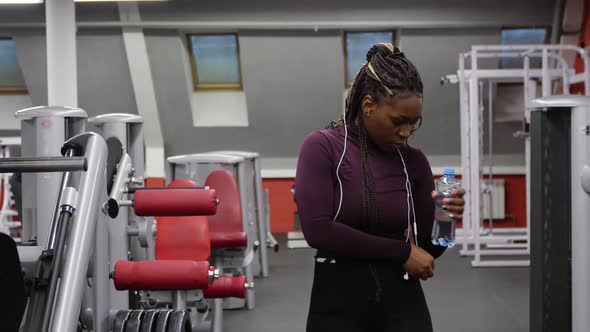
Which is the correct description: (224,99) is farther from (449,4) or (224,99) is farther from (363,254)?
(363,254)

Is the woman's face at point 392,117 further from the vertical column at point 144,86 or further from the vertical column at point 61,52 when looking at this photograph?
the vertical column at point 144,86

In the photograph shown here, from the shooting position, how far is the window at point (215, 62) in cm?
995

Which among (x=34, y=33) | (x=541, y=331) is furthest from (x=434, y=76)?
Answer: (x=541, y=331)

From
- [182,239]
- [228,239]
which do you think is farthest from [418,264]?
[228,239]

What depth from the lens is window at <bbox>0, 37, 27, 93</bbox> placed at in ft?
32.9

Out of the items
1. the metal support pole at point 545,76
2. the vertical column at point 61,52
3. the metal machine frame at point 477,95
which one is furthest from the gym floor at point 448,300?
the vertical column at point 61,52

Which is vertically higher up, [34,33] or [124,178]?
[34,33]

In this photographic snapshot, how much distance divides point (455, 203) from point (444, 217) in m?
0.20

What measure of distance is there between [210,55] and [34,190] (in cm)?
743

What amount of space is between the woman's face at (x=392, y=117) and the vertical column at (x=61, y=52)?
3.56 metres

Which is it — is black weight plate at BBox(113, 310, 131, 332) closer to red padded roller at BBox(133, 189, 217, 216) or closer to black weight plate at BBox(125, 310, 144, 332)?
black weight plate at BBox(125, 310, 144, 332)

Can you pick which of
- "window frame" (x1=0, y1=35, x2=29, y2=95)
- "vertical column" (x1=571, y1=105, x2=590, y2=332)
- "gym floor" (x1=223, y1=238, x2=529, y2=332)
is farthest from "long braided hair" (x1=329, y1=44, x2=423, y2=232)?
"window frame" (x1=0, y1=35, x2=29, y2=95)

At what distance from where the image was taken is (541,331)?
2695 mm

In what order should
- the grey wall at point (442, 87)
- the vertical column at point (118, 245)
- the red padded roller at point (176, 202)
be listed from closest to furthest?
the red padded roller at point (176, 202) < the vertical column at point (118, 245) < the grey wall at point (442, 87)
